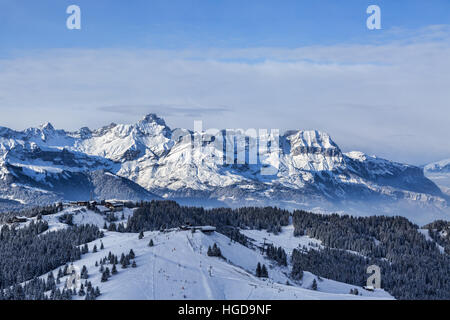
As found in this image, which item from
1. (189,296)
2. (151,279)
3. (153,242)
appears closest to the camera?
(189,296)

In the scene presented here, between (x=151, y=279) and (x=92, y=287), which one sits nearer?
(x=92, y=287)
